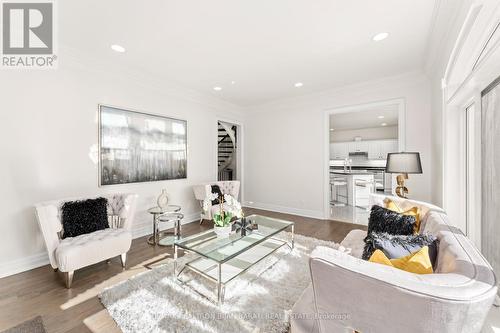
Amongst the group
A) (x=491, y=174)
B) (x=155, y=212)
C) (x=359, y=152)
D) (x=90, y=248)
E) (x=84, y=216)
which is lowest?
(x=90, y=248)

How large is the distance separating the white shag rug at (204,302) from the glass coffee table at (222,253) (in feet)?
0.35

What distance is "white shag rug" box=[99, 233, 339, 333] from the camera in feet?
5.32

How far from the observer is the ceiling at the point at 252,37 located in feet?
6.86

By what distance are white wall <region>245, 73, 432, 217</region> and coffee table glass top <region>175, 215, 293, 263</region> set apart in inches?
90.0

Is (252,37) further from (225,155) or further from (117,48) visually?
(225,155)

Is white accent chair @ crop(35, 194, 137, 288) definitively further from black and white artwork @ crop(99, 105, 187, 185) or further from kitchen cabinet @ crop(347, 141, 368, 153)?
kitchen cabinet @ crop(347, 141, 368, 153)

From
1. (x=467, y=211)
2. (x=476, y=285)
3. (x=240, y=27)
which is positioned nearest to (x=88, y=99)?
Answer: (x=240, y=27)

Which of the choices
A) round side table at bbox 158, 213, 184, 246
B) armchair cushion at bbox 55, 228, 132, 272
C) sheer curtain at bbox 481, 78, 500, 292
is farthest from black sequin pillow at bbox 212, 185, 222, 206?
sheer curtain at bbox 481, 78, 500, 292

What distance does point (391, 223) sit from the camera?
77.2 inches

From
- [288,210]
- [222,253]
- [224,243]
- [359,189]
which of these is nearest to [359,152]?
[359,189]

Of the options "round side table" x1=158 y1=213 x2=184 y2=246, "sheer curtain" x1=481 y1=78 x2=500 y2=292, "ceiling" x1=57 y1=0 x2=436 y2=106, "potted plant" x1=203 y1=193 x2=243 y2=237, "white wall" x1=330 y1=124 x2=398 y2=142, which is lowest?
"round side table" x1=158 y1=213 x2=184 y2=246

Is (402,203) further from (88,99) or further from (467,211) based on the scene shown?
(88,99)

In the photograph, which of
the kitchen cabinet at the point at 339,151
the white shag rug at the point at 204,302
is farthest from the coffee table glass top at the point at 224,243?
the kitchen cabinet at the point at 339,151

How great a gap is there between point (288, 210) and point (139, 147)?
137 inches
